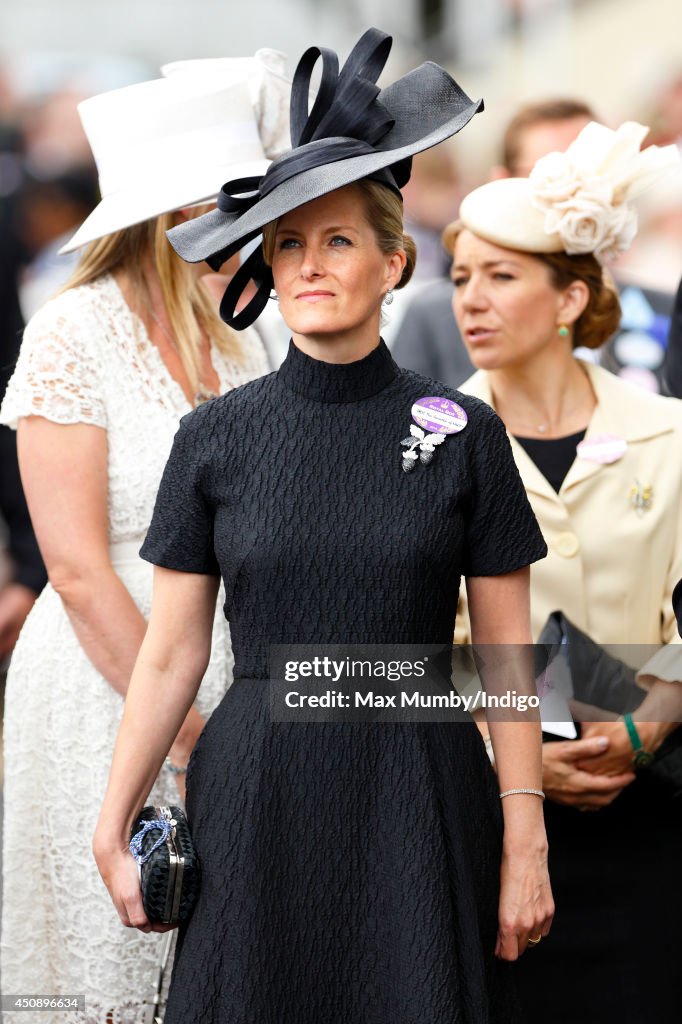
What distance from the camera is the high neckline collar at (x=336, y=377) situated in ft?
7.41

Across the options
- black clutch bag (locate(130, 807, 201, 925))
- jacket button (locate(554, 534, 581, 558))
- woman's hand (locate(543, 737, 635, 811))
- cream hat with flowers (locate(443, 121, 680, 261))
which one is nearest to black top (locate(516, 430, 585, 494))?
jacket button (locate(554, 534, 581, 558))

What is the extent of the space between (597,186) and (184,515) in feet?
4.76

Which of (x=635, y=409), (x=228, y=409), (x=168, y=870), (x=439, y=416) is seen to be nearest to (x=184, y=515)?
(x=228, y=409)

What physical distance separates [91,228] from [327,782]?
54.3 inches

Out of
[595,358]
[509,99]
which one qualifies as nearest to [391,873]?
[595,358]

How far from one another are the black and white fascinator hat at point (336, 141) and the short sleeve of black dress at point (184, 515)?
0.25 m

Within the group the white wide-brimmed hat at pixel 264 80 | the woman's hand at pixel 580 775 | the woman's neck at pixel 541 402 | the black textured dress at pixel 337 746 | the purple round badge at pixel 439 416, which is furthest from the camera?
the woman's neck at pixel 541 402

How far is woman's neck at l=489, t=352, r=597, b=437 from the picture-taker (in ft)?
10.6

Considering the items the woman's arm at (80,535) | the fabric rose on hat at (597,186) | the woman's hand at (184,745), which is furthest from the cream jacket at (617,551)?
the woman's arm at (80,535)

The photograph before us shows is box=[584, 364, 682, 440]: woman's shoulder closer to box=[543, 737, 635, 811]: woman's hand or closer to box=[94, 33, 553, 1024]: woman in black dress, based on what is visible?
box=[543, 737, 635, 811]: woman's hand

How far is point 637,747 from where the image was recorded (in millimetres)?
3002

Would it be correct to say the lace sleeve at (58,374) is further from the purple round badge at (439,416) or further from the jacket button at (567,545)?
the jacket button at (567,545)

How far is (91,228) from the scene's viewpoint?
9.70ft

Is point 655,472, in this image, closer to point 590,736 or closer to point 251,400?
point 590,736
